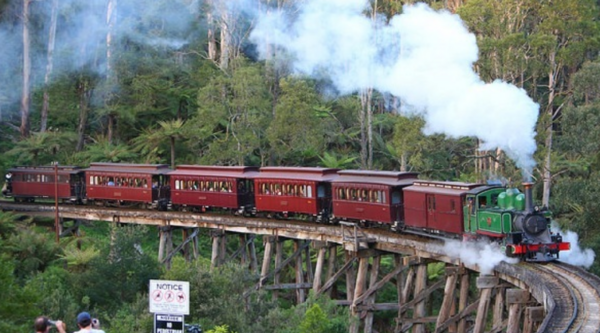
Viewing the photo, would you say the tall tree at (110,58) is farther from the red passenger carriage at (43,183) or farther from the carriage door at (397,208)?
the carriage door at (397,208)

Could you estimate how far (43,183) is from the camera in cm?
4600

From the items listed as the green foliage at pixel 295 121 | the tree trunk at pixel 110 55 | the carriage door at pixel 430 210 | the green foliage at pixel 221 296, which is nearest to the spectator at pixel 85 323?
the green foliage at pixel 221 296

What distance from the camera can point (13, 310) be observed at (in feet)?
70.7

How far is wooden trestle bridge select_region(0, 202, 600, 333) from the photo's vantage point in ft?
71.7

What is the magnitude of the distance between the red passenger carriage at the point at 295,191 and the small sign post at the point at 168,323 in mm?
19696

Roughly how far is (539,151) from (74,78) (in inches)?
1025

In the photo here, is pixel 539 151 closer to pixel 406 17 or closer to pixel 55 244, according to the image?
pixel 406 17

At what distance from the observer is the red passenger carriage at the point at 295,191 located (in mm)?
35875

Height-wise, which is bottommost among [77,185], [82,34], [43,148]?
[77,185]

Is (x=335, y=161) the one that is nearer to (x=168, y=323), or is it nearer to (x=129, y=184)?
(x=129, y=184)

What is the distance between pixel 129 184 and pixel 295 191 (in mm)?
9547

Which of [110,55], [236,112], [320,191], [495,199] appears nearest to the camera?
[495,199]

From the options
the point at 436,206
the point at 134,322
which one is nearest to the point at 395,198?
the point at 436,206

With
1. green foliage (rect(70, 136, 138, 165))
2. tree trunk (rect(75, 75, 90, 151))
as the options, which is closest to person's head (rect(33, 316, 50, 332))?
green foliage (rect(70, 136, 138, 165))
